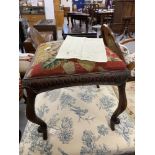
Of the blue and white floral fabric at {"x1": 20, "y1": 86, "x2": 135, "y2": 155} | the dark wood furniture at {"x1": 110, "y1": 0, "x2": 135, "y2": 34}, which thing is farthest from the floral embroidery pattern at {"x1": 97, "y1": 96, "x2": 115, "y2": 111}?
the dark wood furniture at {"x1": 110, "y1": 0, "x2": 135, "y2": 34}

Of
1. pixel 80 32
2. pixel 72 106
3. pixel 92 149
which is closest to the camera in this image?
pixel 92 149

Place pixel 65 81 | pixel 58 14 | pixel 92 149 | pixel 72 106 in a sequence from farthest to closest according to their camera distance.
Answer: pixel 58 14 → pixel 72 106 → pixel 92 149 → pixel 65 81

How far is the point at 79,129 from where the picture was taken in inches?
36.2

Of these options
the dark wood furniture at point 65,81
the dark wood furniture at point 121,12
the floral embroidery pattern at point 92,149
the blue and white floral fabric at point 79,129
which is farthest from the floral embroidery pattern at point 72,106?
the dark wood furniture at point 121,12

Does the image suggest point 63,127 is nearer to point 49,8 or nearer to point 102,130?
point 102,130

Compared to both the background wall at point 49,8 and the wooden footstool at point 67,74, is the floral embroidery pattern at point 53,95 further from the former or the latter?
the background wall at point 49,8

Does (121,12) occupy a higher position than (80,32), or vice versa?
(121,12)

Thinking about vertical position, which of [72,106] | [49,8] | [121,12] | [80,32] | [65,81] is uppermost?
[49,8]

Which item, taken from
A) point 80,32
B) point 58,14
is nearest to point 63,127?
point 80,32

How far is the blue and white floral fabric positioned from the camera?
87 cm

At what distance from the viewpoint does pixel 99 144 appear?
88 cm

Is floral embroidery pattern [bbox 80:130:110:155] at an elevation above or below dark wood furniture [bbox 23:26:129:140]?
below

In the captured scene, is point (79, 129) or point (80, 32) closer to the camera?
point (79, 129)

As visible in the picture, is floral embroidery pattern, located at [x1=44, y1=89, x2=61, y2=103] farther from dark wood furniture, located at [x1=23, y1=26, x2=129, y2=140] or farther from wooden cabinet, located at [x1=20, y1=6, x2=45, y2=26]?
wooden cabinet, located at [x1=20, y1=6, x2=45, y2=26]
